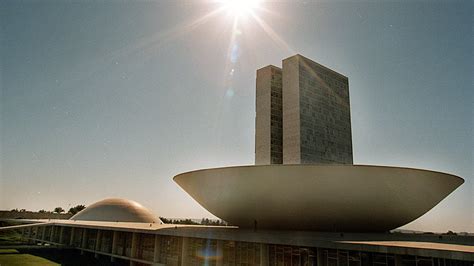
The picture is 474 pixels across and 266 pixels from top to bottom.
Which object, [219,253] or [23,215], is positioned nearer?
[219,253]

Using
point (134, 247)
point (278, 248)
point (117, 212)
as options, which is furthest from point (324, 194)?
point (117, 212)

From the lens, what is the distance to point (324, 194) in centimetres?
1443

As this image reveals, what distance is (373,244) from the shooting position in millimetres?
10391

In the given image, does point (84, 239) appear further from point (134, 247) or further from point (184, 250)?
point (184, 250)

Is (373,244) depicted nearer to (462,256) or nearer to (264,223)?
(462,256)

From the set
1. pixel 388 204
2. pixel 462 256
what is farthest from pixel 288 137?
pixel 462 256

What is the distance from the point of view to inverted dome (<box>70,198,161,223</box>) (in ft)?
140

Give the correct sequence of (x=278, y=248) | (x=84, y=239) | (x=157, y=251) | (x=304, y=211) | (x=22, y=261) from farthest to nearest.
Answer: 1. (x=84, y=239)
2. (x=22, y=261)
3. (x=157, y=251)
4. (x=304, y=211)
5. (x=278, y=248)

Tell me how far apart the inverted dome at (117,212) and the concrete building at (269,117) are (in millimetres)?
23841

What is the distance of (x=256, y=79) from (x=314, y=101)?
508 cm

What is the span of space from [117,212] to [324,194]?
116 ft

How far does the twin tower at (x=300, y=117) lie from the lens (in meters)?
24.5

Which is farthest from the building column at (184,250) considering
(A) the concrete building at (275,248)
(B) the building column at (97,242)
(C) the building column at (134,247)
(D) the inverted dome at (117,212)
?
(D) the inverted dome at (117,212)

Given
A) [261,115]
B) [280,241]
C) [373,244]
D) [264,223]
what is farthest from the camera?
[261,115]
